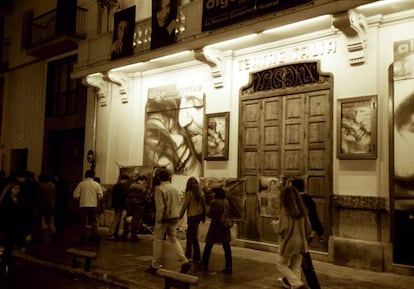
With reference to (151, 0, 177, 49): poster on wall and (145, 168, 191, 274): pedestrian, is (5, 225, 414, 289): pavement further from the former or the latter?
(151, 0, 177, 49): poster on wall

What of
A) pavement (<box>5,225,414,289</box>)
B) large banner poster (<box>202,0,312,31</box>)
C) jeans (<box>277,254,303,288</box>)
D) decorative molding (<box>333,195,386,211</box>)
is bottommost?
pavement (<box>5,225,414,289</box>)

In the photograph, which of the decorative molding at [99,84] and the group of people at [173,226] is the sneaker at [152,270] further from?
the decorative molding at [99,84]

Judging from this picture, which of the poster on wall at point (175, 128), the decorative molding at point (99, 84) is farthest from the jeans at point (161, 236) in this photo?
the decorative molding at point (99, 84)

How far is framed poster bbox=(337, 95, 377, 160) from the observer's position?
8977mm

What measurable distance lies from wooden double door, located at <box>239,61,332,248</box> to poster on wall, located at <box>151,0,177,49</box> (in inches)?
106

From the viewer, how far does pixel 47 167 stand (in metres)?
18.2

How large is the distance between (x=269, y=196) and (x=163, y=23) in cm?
561

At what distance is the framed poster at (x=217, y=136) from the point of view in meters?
11.8

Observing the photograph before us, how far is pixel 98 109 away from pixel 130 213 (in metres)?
5.34

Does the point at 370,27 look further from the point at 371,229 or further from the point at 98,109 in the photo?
the point at 98,109

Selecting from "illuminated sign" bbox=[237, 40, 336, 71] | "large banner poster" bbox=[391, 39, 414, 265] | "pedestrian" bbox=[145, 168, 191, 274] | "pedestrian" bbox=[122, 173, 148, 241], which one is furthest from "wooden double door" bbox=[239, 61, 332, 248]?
"pedestrian" bbox=[145, 168, 191, 274]

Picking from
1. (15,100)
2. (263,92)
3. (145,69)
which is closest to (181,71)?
(145,69)

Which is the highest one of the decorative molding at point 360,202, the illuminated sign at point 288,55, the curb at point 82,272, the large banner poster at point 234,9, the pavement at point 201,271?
the large banner poster at point 234,9

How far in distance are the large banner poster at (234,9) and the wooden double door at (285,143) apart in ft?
5.82
